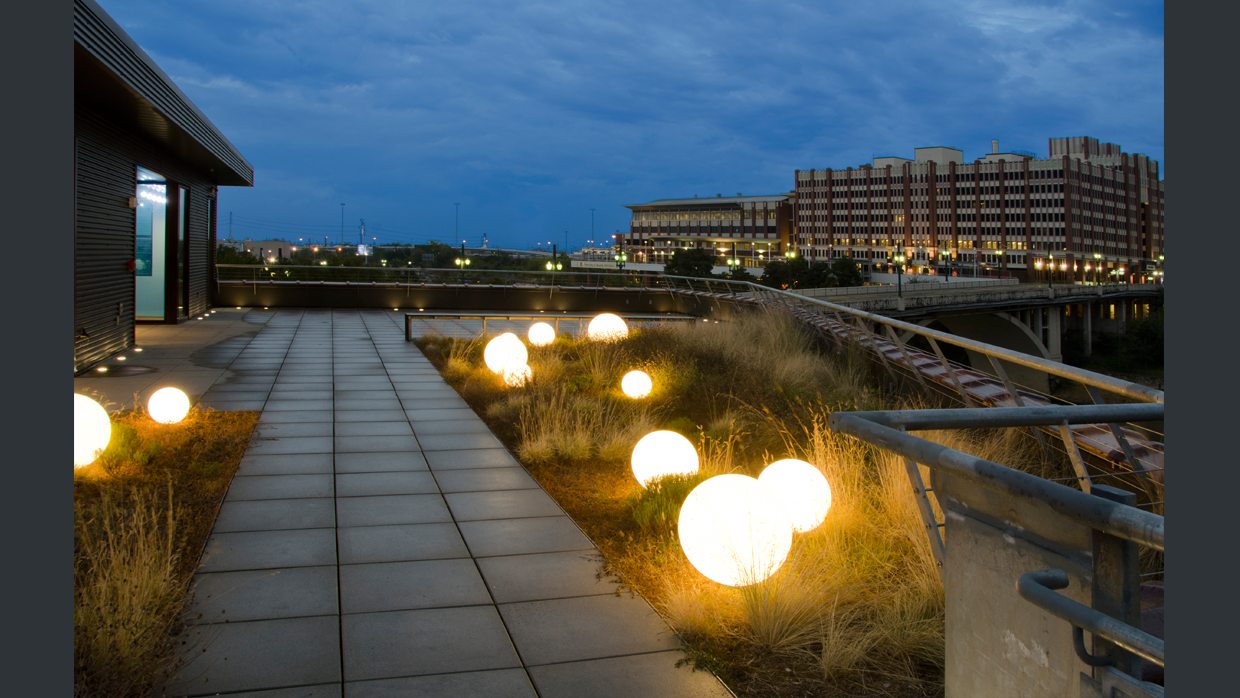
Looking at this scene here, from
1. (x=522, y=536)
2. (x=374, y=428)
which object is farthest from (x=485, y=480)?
(x=374, y=428)

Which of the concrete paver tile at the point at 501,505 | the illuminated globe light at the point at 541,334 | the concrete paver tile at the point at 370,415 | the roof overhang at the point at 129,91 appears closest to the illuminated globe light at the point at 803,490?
the concrete paver tile at the point at 501,505

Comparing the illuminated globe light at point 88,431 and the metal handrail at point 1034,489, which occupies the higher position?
the metal handrail at point 1034,489

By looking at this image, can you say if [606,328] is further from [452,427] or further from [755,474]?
[755,474]

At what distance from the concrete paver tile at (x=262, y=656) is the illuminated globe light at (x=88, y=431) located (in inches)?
118

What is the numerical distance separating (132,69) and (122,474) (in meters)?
7.25

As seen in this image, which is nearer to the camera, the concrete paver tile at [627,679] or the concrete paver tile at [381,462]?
the concrete paver tile at [627,679]

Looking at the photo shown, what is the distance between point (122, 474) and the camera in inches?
238

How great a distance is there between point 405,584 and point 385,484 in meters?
2.11

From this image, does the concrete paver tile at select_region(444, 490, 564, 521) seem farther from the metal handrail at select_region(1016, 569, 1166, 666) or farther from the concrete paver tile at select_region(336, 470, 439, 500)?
the metal handrail at select_region(1016, 569, 1166, 666)

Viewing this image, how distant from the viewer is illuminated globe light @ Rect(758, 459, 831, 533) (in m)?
4.68

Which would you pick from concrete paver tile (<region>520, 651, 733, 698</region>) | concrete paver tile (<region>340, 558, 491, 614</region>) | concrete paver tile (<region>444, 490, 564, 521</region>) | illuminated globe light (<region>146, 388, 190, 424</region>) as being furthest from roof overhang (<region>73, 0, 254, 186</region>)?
concrete paver tile (<region>520, 651, 733, 698</region>)

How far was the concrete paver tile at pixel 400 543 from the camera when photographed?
4730 millimetres

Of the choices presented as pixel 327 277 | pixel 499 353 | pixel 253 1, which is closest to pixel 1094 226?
pixel 253 1

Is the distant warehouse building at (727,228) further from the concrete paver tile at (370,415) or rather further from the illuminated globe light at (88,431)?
the illuminated globe light at (88,431)
